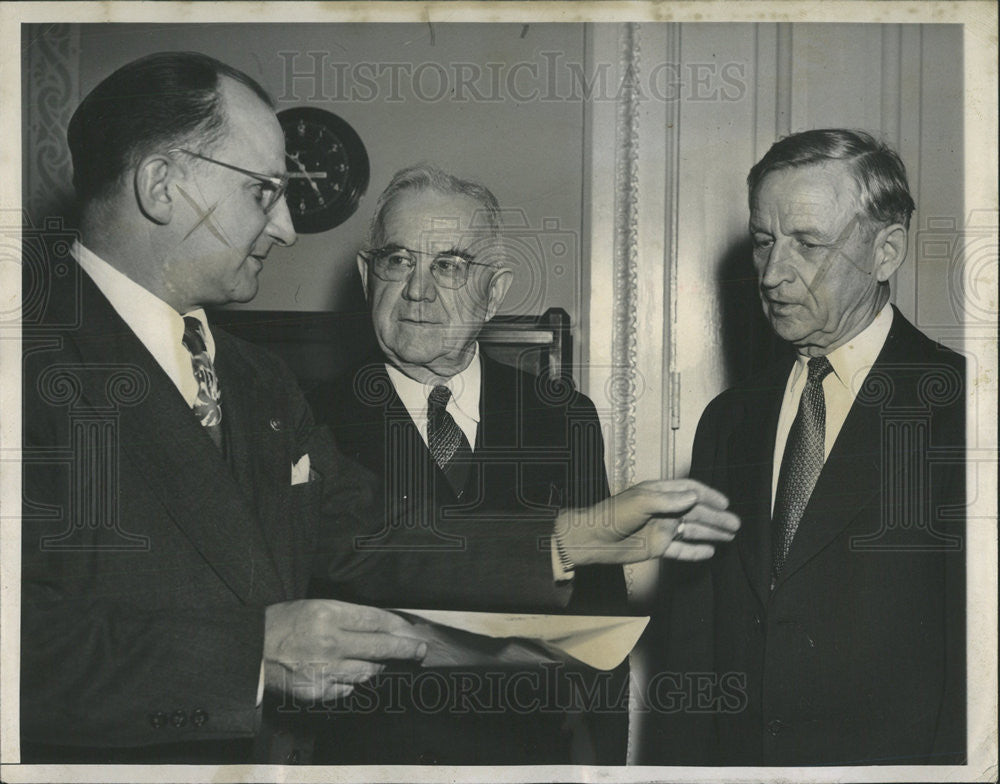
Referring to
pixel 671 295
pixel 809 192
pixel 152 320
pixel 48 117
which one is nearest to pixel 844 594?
pixel 671 295

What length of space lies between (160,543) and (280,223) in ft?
2.06

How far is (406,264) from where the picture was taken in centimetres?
200

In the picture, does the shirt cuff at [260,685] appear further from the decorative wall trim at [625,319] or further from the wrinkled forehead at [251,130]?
the wrinkled forehead at [251,130]

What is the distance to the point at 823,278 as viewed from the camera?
2.00 m

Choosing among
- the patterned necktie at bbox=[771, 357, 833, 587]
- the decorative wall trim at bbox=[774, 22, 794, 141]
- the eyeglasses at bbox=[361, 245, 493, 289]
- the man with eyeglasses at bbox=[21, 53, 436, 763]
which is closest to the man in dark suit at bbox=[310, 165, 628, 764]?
the eyeglasses at bbox=[361, 245, 493, 289]

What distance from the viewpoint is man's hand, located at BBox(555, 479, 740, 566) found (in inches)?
79.4

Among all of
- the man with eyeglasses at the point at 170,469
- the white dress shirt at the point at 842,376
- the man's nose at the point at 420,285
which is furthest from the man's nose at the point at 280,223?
the white dress shirt at the point at 842,376

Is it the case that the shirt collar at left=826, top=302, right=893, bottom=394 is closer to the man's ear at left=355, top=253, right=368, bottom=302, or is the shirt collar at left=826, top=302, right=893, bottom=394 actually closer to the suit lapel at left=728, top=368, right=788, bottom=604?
the suit lapel at left=728, top=368, right=788, bottom=604

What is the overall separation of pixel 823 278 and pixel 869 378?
0.21 m

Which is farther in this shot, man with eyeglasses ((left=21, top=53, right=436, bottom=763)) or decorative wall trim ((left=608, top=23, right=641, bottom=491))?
decorative wall trim ((left=608, top=23, right=641, bottom=491))

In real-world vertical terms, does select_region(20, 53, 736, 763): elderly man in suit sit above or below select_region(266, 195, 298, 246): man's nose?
below

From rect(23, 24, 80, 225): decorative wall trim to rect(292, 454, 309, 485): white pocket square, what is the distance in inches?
26.3

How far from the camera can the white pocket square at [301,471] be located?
2.00m

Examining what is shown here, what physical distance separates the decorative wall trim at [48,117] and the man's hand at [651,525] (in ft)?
3.76
